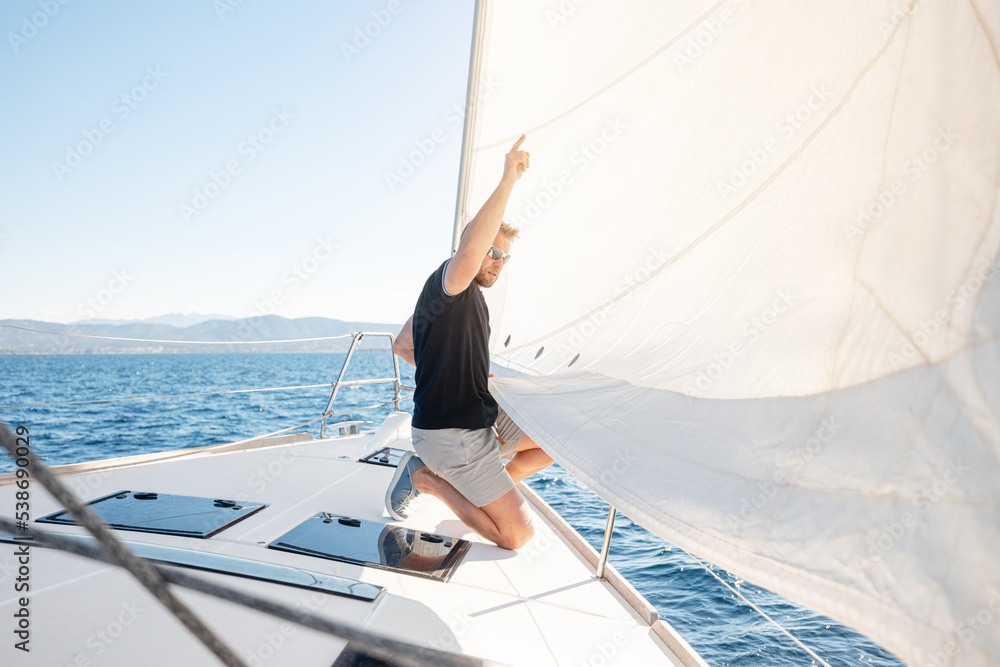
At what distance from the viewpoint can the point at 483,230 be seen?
1451 mm

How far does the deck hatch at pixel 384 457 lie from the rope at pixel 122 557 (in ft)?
7.72

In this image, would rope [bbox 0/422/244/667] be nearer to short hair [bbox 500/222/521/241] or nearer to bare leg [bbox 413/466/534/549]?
bare leg [bbox 413/466/534/549]

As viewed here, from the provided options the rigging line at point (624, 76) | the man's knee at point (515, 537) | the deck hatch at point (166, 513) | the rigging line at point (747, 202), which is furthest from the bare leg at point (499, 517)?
the rigging line at point (624, 76)

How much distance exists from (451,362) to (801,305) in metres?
1.19

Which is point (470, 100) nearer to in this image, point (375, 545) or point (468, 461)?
point (468, 461)

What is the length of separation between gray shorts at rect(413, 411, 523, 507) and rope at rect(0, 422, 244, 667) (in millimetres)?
1349

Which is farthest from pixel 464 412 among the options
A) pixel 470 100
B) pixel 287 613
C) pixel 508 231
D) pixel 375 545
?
pixel 287 613

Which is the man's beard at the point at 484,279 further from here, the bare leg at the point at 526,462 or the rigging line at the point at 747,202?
the bare leg at the point at 526,462

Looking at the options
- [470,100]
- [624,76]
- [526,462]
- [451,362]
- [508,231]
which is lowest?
[526,462]

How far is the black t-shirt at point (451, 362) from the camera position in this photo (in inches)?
72.5

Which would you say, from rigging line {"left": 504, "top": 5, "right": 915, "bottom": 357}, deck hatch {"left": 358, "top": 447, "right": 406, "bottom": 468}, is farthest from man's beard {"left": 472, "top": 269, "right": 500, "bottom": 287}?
deck hatch {"left": 358, "top": 447, "right": 406, "bottom": 468}

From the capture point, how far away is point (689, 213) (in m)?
1.22

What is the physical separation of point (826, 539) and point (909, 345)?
0.24m

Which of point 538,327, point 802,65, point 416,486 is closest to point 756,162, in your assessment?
point 802,65
